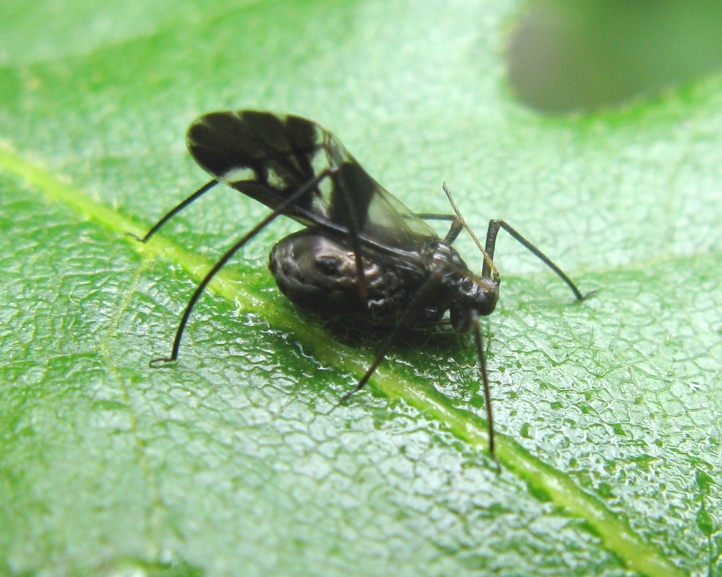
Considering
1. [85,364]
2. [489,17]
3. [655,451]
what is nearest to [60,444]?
[85,364]

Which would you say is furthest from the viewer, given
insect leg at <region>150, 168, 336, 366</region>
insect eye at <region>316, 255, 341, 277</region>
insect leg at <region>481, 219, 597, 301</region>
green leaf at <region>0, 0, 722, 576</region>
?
insect leg at <region>481, 219, 597, 301</region>

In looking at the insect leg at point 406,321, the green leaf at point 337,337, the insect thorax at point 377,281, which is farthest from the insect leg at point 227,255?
the insect leg at point 406,321

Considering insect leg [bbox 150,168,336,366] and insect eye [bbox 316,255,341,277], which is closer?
insect leg [bbox 150,168,336,366]

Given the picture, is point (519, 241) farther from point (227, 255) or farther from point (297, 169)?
point (227, 255)

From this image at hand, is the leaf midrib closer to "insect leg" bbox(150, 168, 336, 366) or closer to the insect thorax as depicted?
the insect thorax

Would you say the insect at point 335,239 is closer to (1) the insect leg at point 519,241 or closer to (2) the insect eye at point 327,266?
(2) the insect eye at point 327,266

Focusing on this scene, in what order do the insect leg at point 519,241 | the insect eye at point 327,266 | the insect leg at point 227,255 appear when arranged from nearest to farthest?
1. the insect leg at point 227,255
2. the insect eye at point 327,266
3. the insect leg at point 519,241

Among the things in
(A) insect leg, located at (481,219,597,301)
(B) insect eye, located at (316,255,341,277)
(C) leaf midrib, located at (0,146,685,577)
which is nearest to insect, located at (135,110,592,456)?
(B) insect eye, located at (316,255,341,277)

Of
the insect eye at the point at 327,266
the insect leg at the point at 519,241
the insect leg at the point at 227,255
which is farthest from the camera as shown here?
the insect leg at the point at 519,241

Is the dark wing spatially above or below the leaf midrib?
above
